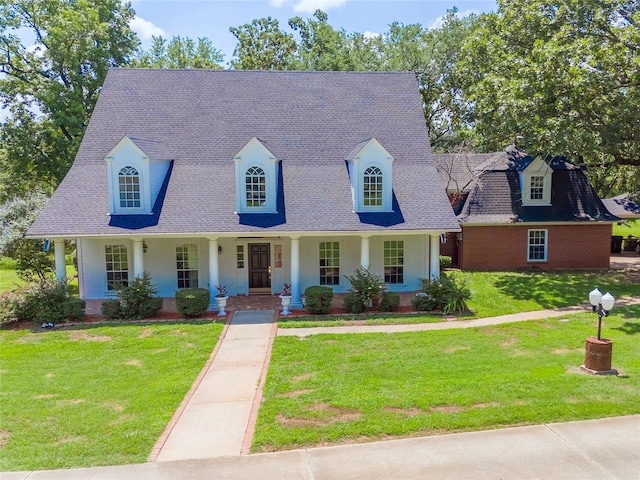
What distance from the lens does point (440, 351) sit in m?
12.6

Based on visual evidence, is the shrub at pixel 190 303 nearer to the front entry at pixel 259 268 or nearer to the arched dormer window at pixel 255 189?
the front entry at pixel 259 268

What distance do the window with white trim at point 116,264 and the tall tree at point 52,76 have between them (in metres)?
9.70

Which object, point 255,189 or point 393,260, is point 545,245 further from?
point 255,189

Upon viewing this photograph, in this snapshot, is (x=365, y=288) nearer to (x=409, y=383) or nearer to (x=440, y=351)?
(x=440, y=351)

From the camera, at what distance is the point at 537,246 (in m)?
24.4

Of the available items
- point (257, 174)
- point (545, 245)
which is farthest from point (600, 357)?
point (545, 245)

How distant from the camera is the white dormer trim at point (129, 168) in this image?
17.6 m

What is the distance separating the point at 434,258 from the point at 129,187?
11.6 meters

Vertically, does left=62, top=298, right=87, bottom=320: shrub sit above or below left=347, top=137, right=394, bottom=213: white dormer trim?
below

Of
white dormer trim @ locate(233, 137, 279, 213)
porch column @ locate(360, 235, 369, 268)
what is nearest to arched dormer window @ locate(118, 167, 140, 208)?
white dormer trim @ locate(233, 137, 279, 213)

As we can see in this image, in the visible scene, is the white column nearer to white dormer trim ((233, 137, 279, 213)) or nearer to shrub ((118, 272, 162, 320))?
shrub ((118, 272, 162, 320))

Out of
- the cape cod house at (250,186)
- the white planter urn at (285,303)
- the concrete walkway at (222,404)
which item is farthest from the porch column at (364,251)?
the concrete walkway at (222,404)

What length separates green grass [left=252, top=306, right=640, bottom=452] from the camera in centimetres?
839

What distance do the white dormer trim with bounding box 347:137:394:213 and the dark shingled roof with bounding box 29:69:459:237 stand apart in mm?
433
